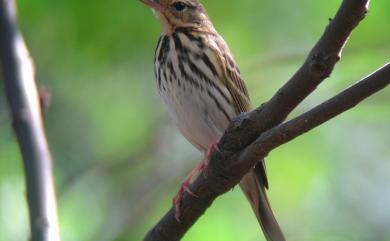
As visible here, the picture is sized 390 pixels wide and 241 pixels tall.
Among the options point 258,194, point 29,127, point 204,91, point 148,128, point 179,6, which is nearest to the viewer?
point 29,127

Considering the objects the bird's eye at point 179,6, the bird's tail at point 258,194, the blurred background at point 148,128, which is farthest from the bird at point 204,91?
the blurred background at point 148,128

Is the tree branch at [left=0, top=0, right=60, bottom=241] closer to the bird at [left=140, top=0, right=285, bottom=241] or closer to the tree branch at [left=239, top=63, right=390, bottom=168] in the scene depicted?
the tree branch at [left=239, top=63, right=390, bottom=168]

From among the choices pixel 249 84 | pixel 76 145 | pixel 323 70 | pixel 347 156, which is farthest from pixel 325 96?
pixel 323 70

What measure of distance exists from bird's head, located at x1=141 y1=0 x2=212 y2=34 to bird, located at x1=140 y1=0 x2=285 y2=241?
0.21 ft

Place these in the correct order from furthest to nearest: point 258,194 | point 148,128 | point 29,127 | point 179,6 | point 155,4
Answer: point 148,128 → point 179,6 → point 155,4 → point 258,194 → point 29,127

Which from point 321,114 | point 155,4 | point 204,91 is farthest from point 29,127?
point 155,4

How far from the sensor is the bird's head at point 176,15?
588 cm

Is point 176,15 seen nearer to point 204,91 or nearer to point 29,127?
point 204,91

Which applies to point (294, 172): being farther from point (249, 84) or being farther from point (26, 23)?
point (26, 23)

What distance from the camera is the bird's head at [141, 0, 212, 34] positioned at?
5875mm

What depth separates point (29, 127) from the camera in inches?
120

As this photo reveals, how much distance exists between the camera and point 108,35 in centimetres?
681

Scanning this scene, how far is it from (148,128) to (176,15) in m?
2.07

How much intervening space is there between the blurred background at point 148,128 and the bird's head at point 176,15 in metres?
0.71
